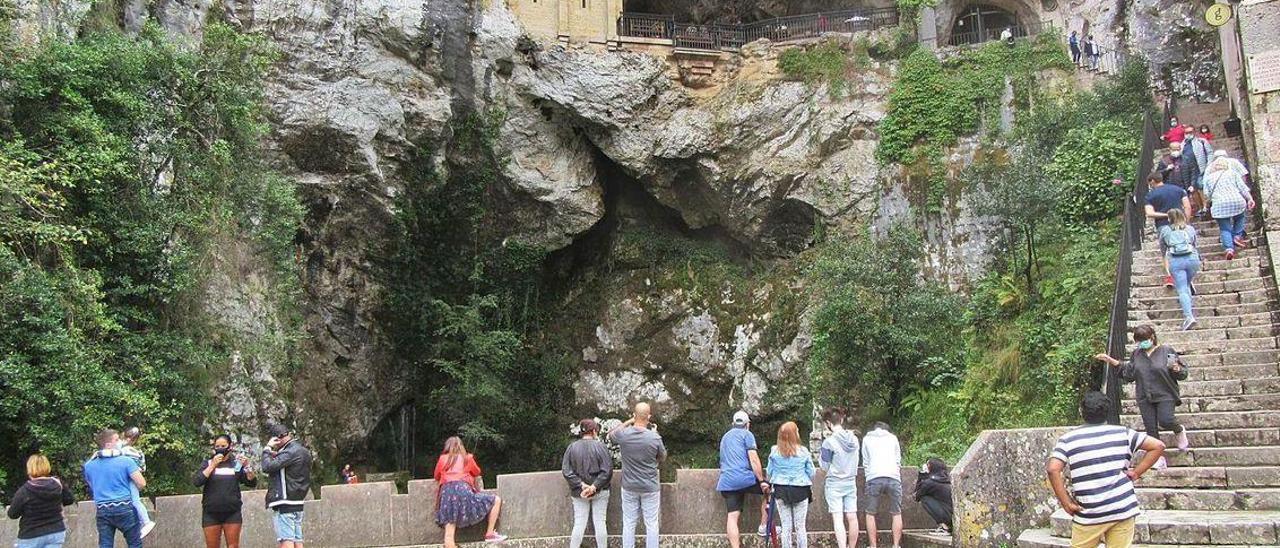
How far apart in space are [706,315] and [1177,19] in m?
11.8

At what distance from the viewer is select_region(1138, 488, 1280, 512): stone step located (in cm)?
772

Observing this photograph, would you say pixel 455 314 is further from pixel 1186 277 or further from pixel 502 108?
pixel 1186 277

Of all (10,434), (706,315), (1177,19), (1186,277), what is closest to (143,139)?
(10,434)

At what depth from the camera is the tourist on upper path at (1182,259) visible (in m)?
10.9

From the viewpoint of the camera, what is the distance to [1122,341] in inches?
416

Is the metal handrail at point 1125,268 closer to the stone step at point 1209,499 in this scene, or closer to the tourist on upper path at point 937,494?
the stone step at point 1209,499

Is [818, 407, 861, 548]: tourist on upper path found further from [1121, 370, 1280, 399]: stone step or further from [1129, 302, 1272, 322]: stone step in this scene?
[1129, 302, 1272, 322]: stone step

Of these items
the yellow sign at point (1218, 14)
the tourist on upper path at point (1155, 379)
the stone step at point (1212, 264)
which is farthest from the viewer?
the yellow sign at point (1218, 14)

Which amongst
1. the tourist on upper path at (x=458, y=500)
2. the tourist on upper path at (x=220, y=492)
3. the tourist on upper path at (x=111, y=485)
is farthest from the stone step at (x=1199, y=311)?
the tourist on upper path at (x=111, y=485)

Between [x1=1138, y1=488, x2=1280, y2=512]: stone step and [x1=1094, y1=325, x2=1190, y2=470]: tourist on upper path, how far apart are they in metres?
0.27

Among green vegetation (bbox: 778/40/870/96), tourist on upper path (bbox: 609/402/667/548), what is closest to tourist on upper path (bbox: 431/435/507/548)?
tourist on upper path (bbox: 609/402/667/548)

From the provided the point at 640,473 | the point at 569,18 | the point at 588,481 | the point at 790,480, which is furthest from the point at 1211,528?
the point at 569,18

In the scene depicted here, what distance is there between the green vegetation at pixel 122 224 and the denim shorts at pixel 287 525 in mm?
4471

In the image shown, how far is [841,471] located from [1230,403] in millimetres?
3673
